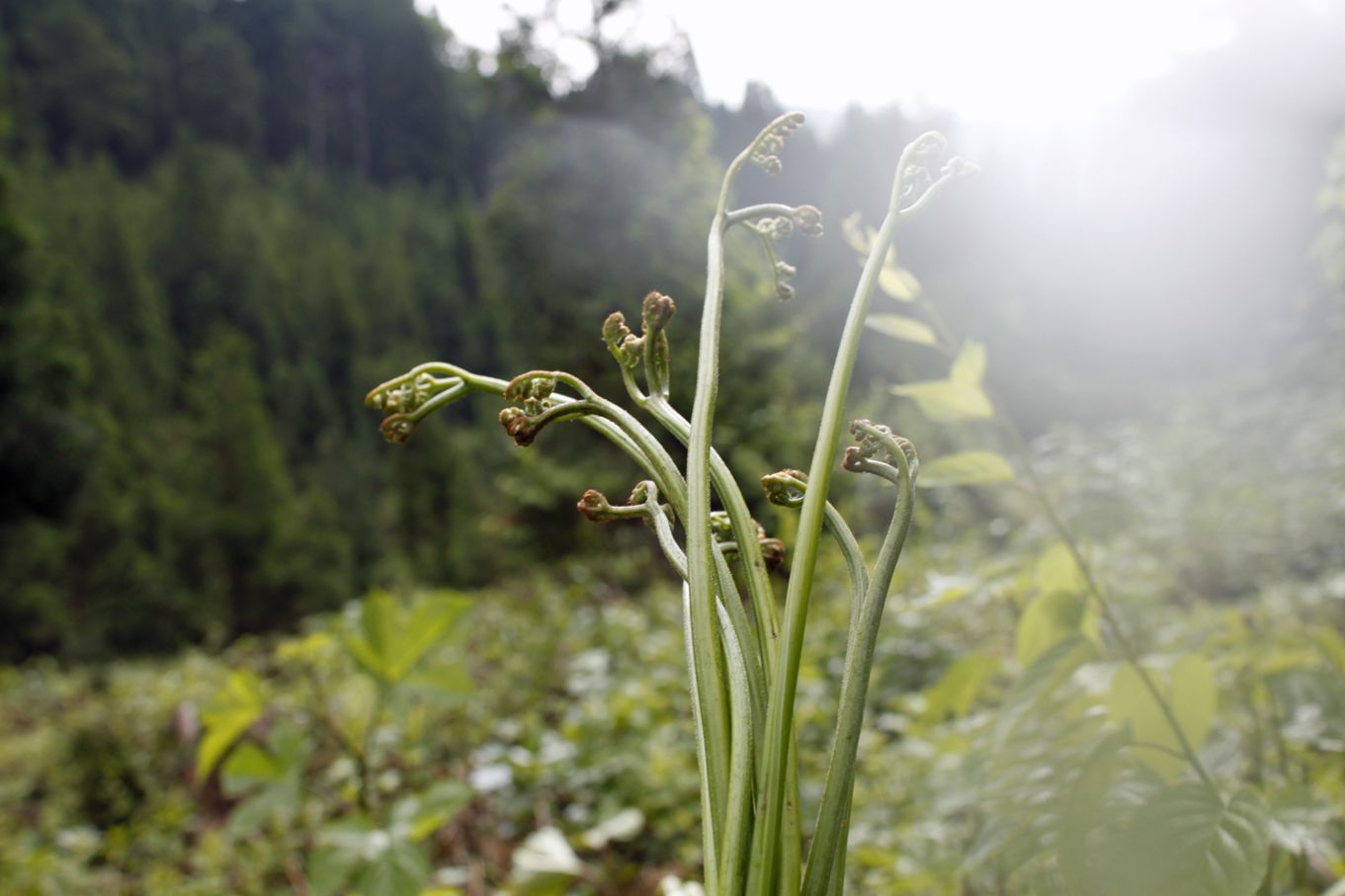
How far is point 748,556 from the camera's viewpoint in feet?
0.82

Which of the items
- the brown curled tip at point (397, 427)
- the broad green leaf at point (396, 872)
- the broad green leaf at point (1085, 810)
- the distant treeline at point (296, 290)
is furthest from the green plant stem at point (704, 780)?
the distant treeline at point (296, 290)

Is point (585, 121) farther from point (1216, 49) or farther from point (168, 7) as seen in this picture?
point (168, 7)

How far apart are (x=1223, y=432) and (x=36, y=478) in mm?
14751

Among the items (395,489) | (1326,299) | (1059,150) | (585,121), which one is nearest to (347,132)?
(395,489)

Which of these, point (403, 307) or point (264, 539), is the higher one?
point (403, 307)

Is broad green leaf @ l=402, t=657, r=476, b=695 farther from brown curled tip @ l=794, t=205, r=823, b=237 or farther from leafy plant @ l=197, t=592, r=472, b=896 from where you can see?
brown curled tip @ l=794, t=205, r=823, b=237

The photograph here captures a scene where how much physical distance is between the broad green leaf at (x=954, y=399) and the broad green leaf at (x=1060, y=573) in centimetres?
14

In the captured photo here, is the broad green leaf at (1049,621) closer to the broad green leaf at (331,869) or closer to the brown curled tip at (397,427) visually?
the brown curled tip at (397,427)

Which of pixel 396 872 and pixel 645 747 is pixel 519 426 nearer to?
pixel 396 872

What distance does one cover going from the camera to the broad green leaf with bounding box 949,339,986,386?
0.79 metres

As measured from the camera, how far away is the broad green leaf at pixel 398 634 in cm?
95

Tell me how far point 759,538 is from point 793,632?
0.07 metres

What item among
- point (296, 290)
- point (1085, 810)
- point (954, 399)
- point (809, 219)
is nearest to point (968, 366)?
point (954, 399)

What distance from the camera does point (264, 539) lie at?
21.5 meters
